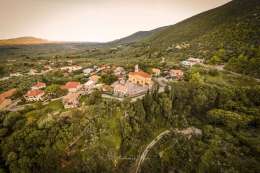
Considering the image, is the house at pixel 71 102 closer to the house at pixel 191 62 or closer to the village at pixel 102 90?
the village at pixel 102 90

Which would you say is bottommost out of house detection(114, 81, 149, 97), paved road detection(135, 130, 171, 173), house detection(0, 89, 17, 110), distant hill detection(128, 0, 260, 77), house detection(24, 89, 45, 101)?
paved road detection(135, 130, 171, 173)

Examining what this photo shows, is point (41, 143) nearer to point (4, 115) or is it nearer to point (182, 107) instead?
point (4, 115)

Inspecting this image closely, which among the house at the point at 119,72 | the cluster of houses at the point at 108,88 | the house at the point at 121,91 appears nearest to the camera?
the cluster of houses at the point at 108,88

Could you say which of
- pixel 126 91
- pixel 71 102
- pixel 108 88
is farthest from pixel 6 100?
pixel 126 91

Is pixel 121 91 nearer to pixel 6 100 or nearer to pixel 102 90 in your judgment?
pixel 102 90

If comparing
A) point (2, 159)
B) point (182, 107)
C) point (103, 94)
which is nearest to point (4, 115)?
point (2, 159)

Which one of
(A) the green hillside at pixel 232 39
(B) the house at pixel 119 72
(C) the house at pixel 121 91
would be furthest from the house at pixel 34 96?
(A) the green hillside at pixel 232 39

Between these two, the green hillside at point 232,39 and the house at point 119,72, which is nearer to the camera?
the house at point 119,72

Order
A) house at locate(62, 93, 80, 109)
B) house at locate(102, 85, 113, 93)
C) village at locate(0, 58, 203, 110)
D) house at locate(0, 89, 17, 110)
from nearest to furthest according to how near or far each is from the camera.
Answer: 1. house at locate(62, 93, 80, 109)
2. village at locate(0, 58, 203, 110)
3. house at locate(0, 89, 17, 110)
4. house at locate(102, 85, 113, 93)

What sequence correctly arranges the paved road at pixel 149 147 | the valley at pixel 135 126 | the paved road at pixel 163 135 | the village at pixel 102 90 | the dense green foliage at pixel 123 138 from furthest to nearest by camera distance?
the village at pixel 102 90 → the paved road at pixel 163 135 → the paved road at pixel 149 147 → the valley at pixel 135 126 → the dense green foliage at pixel 123 138

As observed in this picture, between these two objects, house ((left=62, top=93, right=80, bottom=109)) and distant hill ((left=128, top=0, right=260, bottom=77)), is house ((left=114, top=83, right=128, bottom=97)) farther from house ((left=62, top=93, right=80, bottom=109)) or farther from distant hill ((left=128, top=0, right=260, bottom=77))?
distant hill ((left=128, top=0, right=260, bottom=77))

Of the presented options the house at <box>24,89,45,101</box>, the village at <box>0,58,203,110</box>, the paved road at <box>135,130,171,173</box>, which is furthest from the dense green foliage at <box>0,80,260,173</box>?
the house at <box>24,89,45,101</box>
